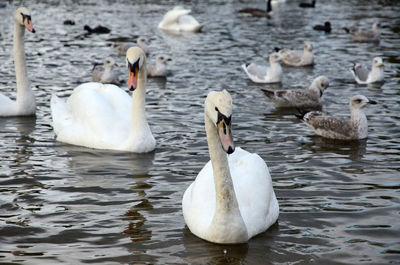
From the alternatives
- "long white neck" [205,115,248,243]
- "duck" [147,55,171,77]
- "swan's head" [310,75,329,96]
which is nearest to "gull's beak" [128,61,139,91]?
"long white neck" [205,115,248,243]

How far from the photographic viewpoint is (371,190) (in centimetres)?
852

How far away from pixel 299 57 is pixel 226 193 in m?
12.6

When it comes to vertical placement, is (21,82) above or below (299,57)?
above

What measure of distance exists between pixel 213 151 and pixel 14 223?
2.29 m

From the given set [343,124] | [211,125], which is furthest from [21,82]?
[211,125]

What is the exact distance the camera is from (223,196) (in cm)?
653

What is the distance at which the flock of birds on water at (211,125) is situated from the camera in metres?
6.57

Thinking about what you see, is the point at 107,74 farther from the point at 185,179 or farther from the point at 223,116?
the point at 223,116

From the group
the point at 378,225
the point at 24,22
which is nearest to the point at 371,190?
the point at 378,225

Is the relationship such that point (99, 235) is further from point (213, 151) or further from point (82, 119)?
point (82, 119)

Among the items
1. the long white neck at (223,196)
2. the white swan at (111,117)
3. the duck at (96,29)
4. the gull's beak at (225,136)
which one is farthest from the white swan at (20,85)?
the duck at (96,29)

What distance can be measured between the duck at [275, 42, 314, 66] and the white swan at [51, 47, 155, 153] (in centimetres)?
839

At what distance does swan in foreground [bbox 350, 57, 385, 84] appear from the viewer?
15867mm

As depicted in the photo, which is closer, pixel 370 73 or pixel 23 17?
pixel 23 17
